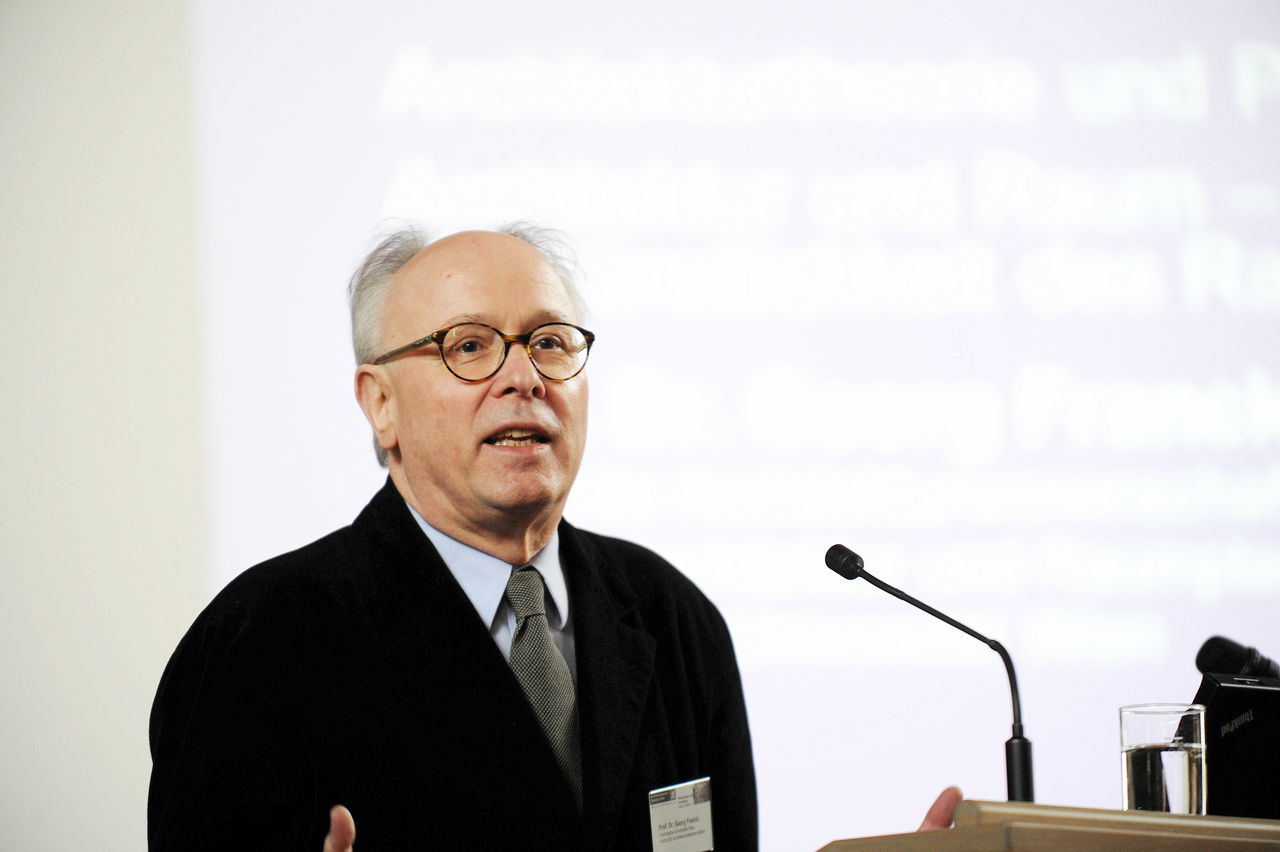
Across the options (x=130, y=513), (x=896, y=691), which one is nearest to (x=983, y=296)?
(x=896, y=691)

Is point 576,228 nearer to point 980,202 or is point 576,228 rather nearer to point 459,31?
point 459,31

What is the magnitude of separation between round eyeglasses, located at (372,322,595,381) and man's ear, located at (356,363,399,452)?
0.06 meters

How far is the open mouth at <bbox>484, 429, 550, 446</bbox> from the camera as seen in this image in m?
2.12

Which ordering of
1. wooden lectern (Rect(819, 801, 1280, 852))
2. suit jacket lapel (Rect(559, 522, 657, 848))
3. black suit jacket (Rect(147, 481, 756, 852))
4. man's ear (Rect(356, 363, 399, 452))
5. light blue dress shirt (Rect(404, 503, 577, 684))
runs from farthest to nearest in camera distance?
man's ear (Rect(356, 363, 399, 452))
light blue dress shirt (Rect(404, 503, 577, 684))
suit jacket lapel (Rect(559, 522, 657, 848))
black suit jacket (Rect(147, 481, 756, 852))
wooden lectern (Rect(819, 801, 1280, 852))

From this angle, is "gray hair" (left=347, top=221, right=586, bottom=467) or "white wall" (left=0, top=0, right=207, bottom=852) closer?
"gray hair" (left=347, top=221, right=586, bottom=467)

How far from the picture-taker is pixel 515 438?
83.8 inches

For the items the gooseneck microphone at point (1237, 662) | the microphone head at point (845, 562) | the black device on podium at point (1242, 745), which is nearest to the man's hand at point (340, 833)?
the microphone head at point (845, 562)

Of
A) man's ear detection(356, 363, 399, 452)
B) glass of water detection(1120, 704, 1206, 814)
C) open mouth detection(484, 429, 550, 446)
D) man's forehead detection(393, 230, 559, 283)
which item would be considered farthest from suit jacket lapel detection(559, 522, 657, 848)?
glass of water detection(1120, 704, 1206, 814)

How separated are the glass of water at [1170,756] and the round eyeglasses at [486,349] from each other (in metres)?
1.06

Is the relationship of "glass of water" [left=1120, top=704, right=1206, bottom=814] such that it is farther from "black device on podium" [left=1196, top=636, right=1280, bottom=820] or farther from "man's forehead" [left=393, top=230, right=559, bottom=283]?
"man's forehead" [left=393, top=230, right=559, bottom=283]

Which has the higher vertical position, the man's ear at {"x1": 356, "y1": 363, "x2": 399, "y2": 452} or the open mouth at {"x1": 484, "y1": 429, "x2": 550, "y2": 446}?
the man's ear at {"x1": 356, "y1": 363, "x2": 399, "y2": 452}

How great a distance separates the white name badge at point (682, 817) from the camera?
6.81ft

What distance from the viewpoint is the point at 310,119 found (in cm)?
321

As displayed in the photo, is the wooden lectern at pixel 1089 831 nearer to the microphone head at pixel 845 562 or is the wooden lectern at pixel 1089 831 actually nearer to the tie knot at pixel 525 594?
the microphone head at pixel 845 562
